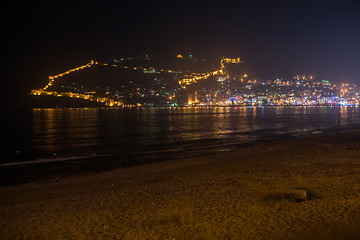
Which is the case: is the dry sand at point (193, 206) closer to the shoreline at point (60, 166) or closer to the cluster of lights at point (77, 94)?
the shoreline at point (60, 166)

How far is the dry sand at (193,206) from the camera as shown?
4941 millimetres

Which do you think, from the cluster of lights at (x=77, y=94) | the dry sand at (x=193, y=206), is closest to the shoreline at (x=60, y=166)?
the dry sand at (x=193, y=206)

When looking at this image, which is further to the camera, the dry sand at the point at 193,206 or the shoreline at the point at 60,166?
the shoreline at the point at 60,166

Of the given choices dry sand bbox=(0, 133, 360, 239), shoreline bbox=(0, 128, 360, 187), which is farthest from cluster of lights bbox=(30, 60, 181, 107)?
dry sand bbox=(0, 133, 360, 239)

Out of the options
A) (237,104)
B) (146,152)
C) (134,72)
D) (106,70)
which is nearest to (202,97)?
(237,104)

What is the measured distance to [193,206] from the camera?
6.29 m

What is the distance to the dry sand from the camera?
494 centimetres

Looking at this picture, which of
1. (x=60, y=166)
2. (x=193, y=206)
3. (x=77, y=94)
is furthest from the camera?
(x=77, y=94)

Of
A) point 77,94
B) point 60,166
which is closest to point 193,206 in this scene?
point 60,166

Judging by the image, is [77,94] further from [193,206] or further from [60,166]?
[193,206]

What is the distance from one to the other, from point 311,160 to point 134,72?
15868 cm

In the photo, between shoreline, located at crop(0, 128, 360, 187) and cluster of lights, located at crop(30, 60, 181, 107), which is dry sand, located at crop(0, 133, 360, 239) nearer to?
shoreline, located at crop(0, 128, 360, 187)

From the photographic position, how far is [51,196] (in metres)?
7.70

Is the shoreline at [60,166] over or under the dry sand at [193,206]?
under
